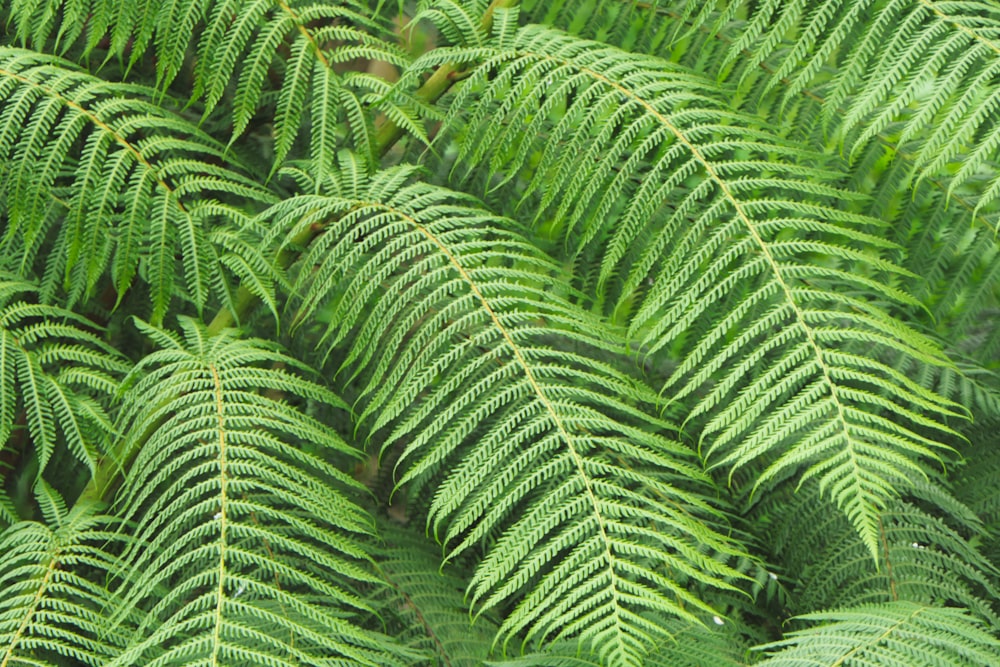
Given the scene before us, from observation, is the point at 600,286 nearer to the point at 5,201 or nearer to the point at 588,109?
the point at 588,109

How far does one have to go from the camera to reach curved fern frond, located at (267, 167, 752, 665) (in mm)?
872

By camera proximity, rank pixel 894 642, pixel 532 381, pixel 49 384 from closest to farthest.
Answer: pixel 894 642, pixel 532 381, pixel 49 384

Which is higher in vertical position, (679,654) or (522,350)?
(522,350)

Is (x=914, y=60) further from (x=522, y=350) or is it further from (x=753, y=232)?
(x=522, y=350)

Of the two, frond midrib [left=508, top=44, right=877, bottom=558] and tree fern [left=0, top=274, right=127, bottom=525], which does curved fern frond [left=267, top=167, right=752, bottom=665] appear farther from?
tree fern [left=0, top=274, right=127, bottom=525]

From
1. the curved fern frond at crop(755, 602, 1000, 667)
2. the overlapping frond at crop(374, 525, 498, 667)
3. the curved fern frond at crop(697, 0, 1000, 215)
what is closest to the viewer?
the curved fern frond at crop(755, 602, 1000, 667)

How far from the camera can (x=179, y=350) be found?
43.0 inches

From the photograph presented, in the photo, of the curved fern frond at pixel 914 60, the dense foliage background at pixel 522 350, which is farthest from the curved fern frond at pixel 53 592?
the curved fern frond at pixel 914 60

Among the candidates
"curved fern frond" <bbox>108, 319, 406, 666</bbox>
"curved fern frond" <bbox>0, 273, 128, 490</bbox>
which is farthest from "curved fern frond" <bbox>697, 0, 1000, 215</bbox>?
"curved fern frond" <bbox>0, 273, 128, 490</bbox>

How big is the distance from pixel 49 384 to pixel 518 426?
0.55m

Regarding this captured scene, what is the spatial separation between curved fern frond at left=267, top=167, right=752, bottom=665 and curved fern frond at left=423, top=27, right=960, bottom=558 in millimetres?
82

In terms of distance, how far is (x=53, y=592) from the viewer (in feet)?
3.39

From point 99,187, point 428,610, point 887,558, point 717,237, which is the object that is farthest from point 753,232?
point 99,187

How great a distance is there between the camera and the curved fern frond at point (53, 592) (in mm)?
927
